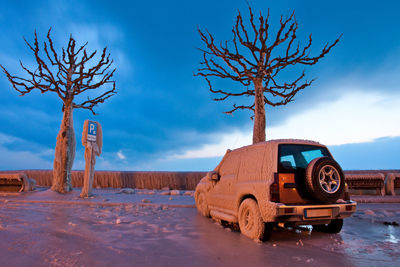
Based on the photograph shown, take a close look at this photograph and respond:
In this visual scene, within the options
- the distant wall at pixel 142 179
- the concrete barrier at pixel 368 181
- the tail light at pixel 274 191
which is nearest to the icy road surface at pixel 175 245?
the tail light at pixel 274 191

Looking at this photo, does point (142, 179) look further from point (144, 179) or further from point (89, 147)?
point (89, 147)

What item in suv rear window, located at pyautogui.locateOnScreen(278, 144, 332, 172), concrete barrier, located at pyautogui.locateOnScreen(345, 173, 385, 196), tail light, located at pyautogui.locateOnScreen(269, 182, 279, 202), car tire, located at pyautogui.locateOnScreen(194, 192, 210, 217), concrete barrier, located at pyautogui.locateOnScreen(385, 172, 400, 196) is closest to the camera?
tail light, located at pyautogui.locateOnScreen(269, 182, 279, 202)

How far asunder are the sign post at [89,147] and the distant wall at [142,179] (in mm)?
5203

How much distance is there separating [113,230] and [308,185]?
3634mm

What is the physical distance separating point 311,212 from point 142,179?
13645 mm

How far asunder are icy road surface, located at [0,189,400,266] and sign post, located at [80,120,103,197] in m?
5.47

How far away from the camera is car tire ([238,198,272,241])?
4.35m

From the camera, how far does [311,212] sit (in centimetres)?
432

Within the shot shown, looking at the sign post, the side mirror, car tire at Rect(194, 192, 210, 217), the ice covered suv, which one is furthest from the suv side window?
the sign post

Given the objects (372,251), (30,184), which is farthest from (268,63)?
(30,184)

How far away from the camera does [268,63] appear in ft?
40.4

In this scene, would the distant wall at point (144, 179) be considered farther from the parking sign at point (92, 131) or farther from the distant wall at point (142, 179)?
the parking sign at point (92, 131)

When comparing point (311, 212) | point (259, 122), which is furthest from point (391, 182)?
point (311, 212)

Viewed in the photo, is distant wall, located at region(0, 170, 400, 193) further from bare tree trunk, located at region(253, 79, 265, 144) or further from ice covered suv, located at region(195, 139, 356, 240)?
ice covered suv, located at region(195, 139, 356, 240)
